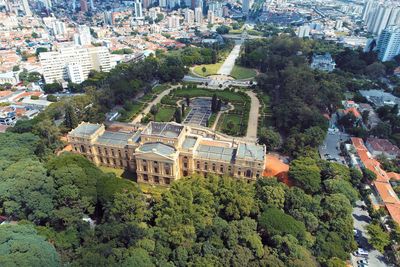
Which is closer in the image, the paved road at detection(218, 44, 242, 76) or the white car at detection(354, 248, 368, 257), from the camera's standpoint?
the white car at detection(354, 248, 368, 257)

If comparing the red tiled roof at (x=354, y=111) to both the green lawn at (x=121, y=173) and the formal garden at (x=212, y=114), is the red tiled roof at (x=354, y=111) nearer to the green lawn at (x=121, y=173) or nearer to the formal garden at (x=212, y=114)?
the formal garden at (x=212, y=114)

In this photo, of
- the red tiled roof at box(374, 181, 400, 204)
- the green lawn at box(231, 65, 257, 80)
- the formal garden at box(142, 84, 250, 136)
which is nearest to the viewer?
the red tiled roof at box(374, 181, 400, 204)

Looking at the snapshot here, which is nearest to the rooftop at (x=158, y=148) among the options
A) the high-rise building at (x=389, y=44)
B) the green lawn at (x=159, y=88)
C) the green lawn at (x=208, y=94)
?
the green lawn at (x=208, y=94)

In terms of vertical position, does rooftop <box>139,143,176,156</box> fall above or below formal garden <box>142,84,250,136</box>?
above

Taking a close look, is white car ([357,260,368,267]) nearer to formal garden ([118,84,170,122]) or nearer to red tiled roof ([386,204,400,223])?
red tiled roof ([386,204,400,223])

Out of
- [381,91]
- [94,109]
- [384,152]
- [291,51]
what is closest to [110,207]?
[94,109]

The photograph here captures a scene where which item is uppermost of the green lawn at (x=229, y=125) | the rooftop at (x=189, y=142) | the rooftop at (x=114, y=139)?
the rooftop at (x=189, y=142)

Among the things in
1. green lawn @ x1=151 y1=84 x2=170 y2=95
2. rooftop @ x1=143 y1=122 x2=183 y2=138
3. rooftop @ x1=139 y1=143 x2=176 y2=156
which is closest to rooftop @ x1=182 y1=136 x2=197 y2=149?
rooftop @ x1=143 y1=122 x2=183 y2=138

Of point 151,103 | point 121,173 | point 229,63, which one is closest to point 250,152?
point 121,173

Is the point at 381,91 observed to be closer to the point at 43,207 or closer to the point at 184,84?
the point at 184,84
